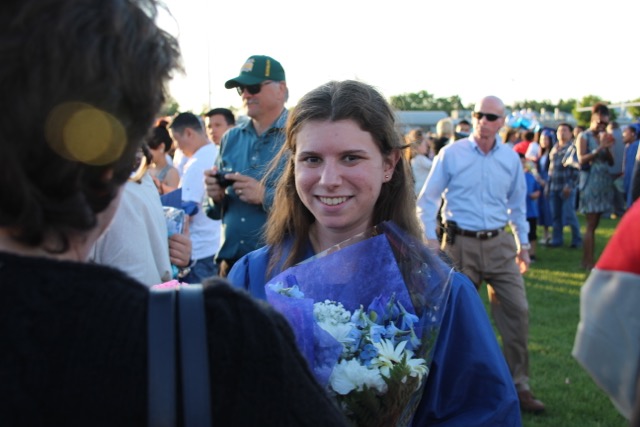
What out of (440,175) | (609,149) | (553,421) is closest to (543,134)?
(609,149)

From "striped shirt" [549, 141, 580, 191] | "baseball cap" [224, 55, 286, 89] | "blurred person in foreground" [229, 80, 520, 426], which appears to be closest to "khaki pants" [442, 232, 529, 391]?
"baseball cap" [224, 55, 286, 89]

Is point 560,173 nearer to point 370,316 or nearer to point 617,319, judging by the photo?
point 370,316

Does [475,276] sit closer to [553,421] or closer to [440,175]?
[440,175]

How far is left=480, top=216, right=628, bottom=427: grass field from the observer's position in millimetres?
5504

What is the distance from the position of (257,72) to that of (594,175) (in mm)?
8473

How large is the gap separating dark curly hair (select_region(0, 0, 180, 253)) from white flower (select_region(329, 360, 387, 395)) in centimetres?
85

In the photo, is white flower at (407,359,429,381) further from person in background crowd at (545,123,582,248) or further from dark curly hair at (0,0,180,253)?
person in background crowd at (545,123,582,248)

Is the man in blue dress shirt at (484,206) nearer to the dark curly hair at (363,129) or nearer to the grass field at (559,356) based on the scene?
the grass field at (559,356)

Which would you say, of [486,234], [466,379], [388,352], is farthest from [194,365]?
[486,234]

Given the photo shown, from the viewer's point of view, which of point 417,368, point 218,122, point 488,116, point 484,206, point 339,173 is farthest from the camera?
point 218,122

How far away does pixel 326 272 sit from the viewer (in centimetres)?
205

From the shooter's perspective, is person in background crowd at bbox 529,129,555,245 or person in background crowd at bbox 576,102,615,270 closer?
person in background crowd at bbox 576,102,615,270

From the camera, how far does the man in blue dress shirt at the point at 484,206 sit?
6.22 meters

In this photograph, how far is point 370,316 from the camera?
6.45ft
